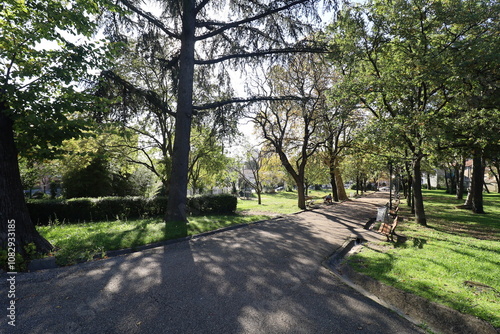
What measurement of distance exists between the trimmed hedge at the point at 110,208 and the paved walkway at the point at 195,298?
8406mm

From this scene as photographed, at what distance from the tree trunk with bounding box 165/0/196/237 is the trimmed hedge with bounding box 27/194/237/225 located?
4.43m

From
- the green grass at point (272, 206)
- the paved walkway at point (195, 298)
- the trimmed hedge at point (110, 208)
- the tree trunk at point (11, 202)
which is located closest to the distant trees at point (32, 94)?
the tree trunk at point (11, 202)

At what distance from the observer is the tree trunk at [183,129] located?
1009cm

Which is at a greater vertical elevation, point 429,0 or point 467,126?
point 429,0

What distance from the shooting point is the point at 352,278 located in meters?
5.03

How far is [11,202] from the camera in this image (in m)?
5.32

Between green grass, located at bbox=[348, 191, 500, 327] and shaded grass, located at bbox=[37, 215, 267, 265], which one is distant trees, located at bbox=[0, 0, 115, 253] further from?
green grass, located at bbox=[348, 191, 500, 327]

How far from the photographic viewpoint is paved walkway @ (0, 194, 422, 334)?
3.14 metres

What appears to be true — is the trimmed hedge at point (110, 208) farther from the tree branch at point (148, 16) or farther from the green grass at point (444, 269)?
the green grass at point (444, 269)

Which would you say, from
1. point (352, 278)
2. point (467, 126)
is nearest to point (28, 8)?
point (352, 278)

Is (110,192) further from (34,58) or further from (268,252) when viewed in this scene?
(268,252)

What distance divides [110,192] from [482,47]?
2448cm

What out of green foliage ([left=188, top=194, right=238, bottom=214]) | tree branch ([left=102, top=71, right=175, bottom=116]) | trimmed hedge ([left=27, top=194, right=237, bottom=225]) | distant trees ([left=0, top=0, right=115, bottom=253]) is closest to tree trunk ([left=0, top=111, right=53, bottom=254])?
distant trees ([left=0, top=0, right=115, bottom=253])

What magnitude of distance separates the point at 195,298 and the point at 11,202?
4828 mm
